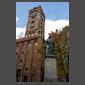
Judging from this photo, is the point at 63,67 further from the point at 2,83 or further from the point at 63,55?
the point at 2,83

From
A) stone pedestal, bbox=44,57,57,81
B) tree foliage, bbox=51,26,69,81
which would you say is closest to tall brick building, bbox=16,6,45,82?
stone pedestal, bbox=44,57,57,81

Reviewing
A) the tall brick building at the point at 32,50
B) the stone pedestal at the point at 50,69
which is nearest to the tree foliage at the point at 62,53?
the stone pedestal at the point at 50,69

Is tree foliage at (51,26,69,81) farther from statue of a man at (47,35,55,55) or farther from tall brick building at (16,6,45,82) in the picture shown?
tall brick building at (16,6,45,82)

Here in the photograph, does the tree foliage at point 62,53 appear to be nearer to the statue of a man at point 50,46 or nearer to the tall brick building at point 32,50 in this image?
the statue of a man at point 50,46
